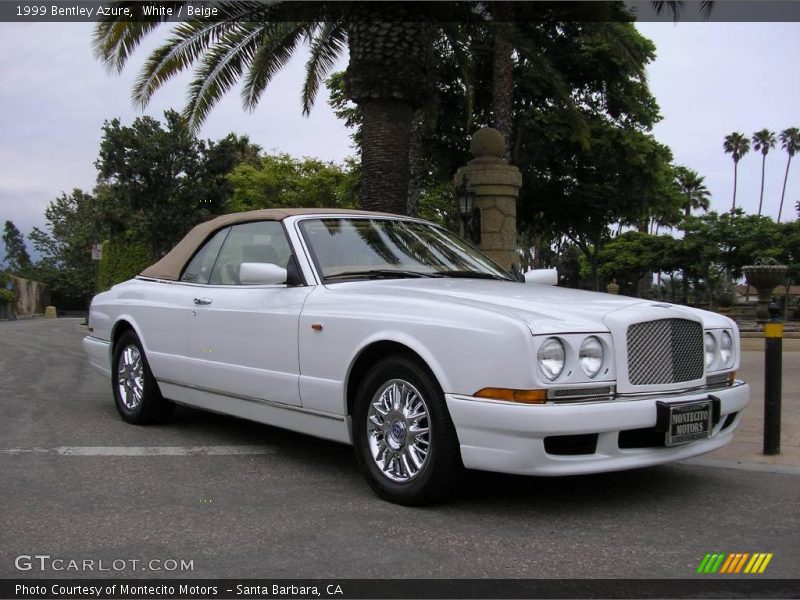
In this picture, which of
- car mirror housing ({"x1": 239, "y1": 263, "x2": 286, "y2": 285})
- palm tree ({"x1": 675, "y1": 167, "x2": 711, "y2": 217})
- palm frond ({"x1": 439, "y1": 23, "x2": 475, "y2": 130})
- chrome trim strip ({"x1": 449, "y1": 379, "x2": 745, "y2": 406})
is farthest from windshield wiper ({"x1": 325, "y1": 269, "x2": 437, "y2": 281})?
palm tree ({"x1": 675, "y1": 167, "x2": 711, "y2": 217})

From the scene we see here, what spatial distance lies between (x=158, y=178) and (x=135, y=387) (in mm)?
20224

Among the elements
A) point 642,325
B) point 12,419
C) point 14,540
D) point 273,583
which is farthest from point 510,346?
point 12,419

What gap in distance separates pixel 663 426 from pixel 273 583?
197 centimetres

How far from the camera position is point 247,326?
202 inches

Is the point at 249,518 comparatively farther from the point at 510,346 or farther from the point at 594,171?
the point at 594,171

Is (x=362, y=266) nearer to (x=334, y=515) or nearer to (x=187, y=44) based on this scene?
(x=334, y=515)

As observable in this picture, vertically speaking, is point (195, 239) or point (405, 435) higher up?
point (195, 239)

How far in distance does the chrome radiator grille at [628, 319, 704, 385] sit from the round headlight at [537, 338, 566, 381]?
0.38m

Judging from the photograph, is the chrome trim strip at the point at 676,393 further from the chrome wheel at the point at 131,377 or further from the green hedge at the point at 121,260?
the green hedge at the point at 121,260

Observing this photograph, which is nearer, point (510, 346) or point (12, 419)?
point (510, 346)

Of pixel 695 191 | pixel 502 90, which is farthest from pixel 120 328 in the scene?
pixel 695 191

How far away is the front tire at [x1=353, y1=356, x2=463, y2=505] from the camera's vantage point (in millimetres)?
3928

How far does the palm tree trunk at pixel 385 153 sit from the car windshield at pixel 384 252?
5.26m

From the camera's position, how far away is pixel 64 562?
3268mm
